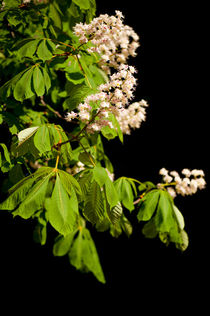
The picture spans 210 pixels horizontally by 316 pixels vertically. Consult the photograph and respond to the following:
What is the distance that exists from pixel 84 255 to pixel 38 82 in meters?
1.40

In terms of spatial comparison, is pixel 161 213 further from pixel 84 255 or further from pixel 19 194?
pixel 84 255

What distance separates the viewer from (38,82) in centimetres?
115

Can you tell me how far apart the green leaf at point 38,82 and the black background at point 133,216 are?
1665 millimetres

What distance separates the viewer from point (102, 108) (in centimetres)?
102

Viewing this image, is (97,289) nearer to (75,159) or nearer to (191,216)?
(191,216)

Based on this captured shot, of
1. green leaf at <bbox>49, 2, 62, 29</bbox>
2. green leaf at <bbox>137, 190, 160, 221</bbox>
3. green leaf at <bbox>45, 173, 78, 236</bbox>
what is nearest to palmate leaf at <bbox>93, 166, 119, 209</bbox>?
green leaf at <bbox>45, 173, 78, 236</bbox>

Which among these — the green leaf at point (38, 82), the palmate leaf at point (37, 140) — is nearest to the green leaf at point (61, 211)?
the palmate leaf at point (37, 140)

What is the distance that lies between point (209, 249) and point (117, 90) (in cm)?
222

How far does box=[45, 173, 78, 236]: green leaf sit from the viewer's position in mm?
823

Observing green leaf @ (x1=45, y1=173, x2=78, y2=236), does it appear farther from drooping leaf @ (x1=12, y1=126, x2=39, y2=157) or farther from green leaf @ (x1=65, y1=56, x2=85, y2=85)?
green leaf @ (x1=65, y1=56, x2=85, y2=85)

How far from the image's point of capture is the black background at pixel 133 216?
2.68m

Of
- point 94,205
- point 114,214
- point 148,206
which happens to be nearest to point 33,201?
point 94,205

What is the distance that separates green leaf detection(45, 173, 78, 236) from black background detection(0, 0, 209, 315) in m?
1.93

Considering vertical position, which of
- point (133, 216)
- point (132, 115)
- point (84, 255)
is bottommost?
point (133, 216)
